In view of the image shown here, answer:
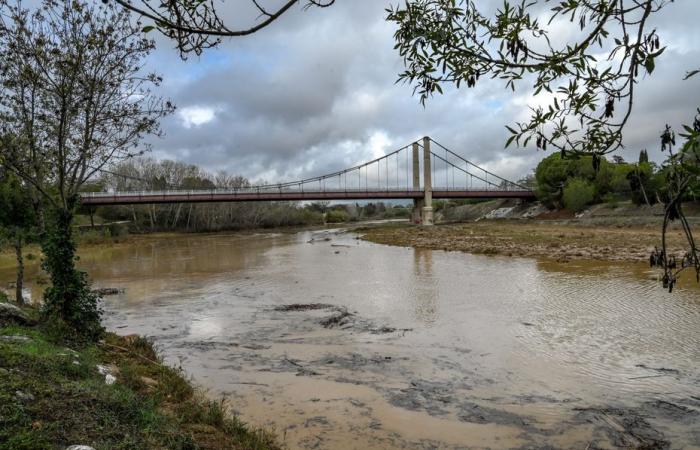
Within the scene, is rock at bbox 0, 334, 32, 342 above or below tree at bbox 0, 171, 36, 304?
below

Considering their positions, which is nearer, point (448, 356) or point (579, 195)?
point (448, 356)

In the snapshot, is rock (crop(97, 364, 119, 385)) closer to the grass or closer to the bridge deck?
the grass

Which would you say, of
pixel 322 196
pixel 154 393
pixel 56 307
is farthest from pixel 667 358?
pixel 322 196

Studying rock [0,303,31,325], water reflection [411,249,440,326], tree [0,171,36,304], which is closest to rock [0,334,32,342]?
rock [0,303,31,325]

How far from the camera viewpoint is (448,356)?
7766 mm

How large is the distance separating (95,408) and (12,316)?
163 inches

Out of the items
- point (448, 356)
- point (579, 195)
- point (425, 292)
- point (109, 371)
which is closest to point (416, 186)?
point (579, 195)

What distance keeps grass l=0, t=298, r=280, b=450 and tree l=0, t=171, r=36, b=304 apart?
18.9 ft

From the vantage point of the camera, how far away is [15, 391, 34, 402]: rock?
3540mm

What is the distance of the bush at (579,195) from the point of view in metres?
51.9

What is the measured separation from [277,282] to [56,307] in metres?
10.3

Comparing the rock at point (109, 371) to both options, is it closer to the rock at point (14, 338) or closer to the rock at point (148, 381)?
the rock at point (148, 381)

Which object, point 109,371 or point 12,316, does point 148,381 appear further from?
point 12,316

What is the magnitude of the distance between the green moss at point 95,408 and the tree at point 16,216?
5.70 m
